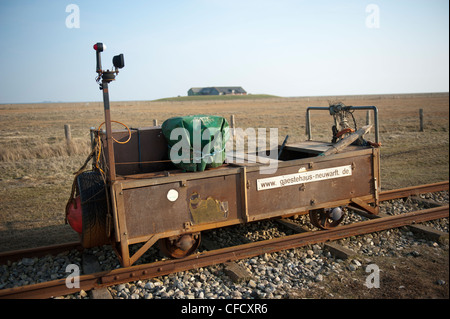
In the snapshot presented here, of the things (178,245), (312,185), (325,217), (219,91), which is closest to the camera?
(178,245)

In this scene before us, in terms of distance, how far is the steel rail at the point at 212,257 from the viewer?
4.84m

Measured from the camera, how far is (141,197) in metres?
5.03

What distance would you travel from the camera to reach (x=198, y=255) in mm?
5594

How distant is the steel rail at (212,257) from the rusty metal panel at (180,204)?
528 millimetres

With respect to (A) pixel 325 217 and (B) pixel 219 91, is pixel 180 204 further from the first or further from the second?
(B) pixel 219 91

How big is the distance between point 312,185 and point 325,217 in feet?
2.66

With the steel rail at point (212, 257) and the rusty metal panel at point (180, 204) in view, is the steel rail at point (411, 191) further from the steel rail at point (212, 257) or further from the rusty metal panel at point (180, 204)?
the rusty metal panel at point (180, 204)

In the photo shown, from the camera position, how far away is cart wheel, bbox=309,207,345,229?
6602 mm

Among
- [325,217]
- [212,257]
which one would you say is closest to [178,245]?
[212,257]

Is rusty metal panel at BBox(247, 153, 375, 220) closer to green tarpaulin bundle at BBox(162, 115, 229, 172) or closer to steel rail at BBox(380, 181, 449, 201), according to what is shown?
green tarpaulin bundle at BBox(162, 115, 229, 172)

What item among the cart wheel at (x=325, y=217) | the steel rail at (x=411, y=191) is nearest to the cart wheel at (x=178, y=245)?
the cart wheel at (x=325, y=217)

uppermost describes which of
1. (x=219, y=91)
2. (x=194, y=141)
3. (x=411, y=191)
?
(x=219, y=91)

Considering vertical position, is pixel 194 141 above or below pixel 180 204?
above
